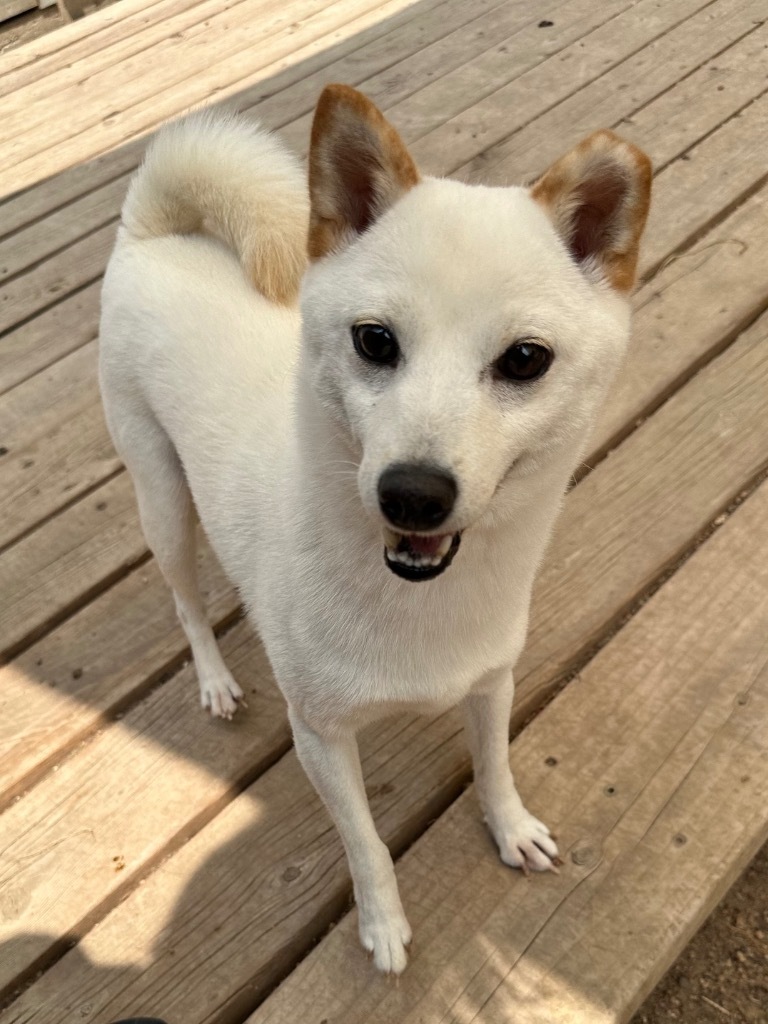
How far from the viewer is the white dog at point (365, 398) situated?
3.38ft

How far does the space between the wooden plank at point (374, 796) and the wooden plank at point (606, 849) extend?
0.07 metres

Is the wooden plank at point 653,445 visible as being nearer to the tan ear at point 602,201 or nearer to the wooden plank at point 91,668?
the wooden plank at point 91,668

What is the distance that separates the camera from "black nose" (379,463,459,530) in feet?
3.21

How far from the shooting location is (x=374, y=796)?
1.71 meters

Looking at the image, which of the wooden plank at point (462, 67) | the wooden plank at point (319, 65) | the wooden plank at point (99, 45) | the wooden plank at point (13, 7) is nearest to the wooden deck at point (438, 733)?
the wooden plank at point (319, 65)

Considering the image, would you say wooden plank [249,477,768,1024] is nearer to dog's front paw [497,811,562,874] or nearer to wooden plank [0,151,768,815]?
dog's front paw [497,811,562,874]

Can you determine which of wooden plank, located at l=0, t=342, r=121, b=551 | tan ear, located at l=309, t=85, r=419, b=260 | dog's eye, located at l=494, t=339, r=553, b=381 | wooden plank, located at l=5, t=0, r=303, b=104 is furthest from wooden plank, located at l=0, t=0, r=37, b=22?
dog's eye, located at l=494, t=339, r=553, b=381

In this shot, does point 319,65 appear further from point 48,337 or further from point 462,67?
point 48,337

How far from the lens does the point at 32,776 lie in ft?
5.89

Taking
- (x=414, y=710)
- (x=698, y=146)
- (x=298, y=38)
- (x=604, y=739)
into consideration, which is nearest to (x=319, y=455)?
(x=414, y=710)

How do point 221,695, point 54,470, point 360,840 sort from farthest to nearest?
1. point 54,470
2. point 221,695
3. point 360,840

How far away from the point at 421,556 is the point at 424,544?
1 cm

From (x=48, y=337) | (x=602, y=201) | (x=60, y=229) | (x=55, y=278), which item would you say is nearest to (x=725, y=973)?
(x=602, y=201)

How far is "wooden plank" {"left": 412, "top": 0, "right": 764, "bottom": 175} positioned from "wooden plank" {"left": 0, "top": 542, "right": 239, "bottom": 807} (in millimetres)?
1674
